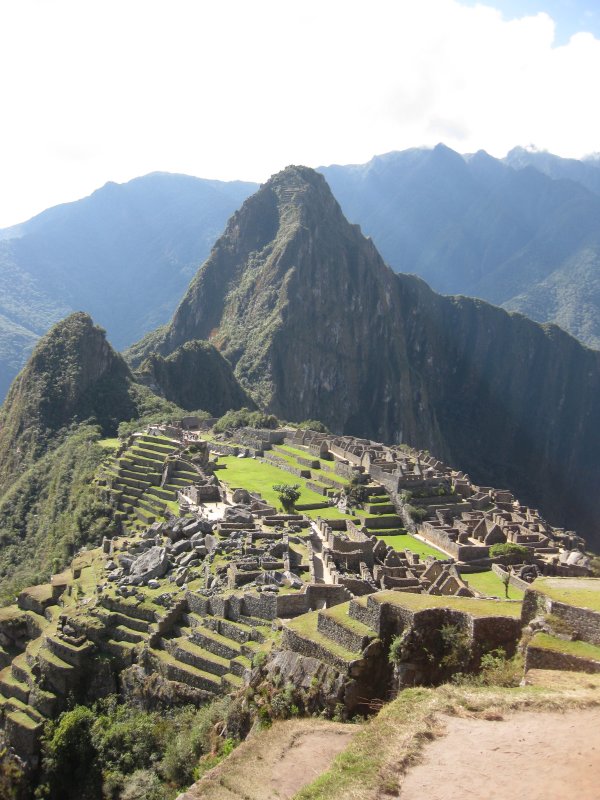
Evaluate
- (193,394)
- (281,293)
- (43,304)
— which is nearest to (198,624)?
(193,394)

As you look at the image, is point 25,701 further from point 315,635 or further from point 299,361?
point 299,361

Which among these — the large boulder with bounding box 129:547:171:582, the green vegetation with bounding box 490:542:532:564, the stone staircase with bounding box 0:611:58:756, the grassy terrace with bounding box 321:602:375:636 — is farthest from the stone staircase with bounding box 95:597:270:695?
the green vegetation with bounding box 490:542:532:564

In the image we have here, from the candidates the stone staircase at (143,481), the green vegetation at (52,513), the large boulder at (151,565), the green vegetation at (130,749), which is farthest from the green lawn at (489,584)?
the green vegetation at (52,513)

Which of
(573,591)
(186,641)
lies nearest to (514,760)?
(573,591)

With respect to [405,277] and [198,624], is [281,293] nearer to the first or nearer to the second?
[405,277]

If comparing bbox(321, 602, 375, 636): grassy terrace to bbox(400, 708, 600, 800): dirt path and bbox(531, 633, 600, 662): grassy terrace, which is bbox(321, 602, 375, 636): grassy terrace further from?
bbox(400, 708, 600, 800): dirt path

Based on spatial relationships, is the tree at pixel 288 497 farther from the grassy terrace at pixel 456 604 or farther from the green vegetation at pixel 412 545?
the grassy terrace at pixel 456 604
